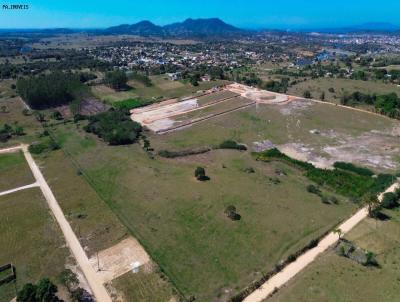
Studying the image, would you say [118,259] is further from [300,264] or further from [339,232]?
[339,232]

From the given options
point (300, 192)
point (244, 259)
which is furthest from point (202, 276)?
point (300, 192)

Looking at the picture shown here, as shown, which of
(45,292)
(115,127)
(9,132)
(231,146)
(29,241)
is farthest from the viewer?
(9,132)

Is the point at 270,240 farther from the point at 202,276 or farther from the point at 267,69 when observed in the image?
the point at 267,69

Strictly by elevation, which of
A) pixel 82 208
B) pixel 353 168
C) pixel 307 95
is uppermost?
pixel 353 168

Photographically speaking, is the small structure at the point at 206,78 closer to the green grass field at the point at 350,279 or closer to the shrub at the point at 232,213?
the shrub at the point at 232,213

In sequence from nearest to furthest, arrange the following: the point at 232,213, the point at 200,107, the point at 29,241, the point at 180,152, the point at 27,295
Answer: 1. the point at 27,295
2. the point at 29,241
3. the point at 232,213
4. the point at 180,152
5. the point at 200,107


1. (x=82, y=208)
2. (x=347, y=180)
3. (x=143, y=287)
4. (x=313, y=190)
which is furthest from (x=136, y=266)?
(x=347, y=180)

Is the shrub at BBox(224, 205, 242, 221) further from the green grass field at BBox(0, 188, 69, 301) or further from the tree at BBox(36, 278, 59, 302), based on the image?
the tree at BBox(36, 278, 59, 302)
